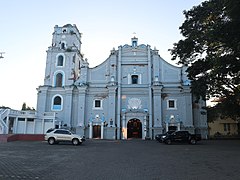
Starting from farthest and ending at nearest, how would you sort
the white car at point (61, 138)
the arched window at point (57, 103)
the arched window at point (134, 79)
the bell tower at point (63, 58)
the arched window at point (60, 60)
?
the arched window at point (60, 60) < the bell tower at point (63, 58) < the arched window at point (134, 79) < the arched window at point (57, 103) < the white car at point (61, 138)

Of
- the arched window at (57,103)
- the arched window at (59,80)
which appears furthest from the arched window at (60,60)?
the arched window at (57,103)

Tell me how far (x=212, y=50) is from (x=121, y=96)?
1700 cm

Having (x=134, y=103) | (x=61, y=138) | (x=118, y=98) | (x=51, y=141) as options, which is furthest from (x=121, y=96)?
(x=51, y=141)

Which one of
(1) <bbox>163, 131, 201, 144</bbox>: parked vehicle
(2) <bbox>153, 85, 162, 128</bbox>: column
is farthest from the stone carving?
(1) <bbox>163, 131, 201, 144</bbox>: parked vehicle

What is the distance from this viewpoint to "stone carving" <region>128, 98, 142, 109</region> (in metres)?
34.4

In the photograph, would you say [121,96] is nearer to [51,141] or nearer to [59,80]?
[59,80]

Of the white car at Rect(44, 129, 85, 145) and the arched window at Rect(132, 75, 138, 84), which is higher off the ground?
the arched window at Rect(132, 75, 138, 84)

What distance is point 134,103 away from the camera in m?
34.6

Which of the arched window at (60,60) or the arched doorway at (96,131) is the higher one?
the arched window at (60,60)

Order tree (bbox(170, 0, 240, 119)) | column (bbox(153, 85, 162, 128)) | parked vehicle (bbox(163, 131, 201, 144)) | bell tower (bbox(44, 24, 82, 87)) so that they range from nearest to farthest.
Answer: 1. tree (bbox(170, 0, 240, 119))
2. parked vehicle (bbox(163, 131, 201, 144))
3. column (bbox(153, 85, 162, 128))
4. bell tower (bbox(44, 24, 82, 87))

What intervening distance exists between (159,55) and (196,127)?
13147 millimetres

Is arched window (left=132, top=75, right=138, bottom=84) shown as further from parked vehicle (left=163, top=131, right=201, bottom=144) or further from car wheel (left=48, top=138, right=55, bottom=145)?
car wheel (left=48, top=138, right=55, bottom=145)

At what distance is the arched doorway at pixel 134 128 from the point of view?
34.4 m

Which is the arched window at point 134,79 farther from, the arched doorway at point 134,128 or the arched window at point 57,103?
the arched window at point 57,103
